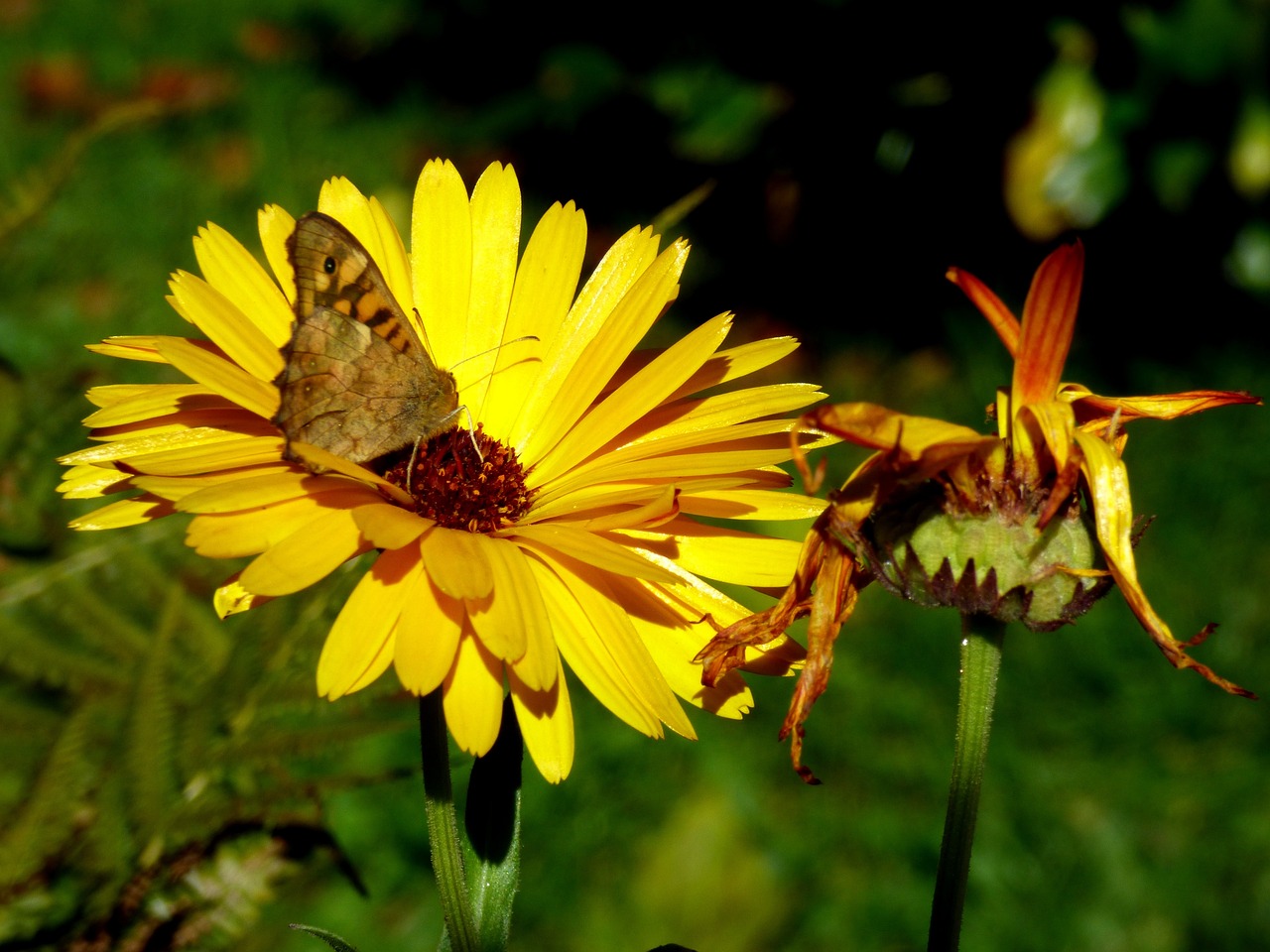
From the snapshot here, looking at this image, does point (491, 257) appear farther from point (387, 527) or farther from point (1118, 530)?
point (1118, 530)

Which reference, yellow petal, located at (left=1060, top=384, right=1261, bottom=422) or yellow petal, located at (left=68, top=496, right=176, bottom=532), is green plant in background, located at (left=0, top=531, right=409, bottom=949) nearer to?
yellow petal, located at (left=68, top=496, right=176, bottom=532)

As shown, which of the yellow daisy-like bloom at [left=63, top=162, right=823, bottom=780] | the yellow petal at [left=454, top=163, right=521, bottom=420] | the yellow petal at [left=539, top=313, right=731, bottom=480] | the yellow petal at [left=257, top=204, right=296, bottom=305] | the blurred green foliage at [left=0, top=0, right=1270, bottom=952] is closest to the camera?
the yellow daisy-like bloom at [left=63, top=162, right=823, bottom=780]

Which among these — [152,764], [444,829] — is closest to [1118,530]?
[444,829]

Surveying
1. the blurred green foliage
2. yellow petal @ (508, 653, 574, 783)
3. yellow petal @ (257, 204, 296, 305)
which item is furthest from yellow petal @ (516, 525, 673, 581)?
yellow petal @ (257, 204, 296, 305)

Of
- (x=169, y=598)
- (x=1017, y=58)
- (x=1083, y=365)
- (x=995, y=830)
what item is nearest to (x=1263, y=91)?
(x=1017, y=58)

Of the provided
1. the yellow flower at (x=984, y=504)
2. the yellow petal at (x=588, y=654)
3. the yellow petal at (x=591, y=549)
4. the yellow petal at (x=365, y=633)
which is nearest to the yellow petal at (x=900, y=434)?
the yellow flower at (x=984, y=504)

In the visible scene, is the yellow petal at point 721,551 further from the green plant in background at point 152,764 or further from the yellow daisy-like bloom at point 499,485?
the green plant in background at point 152,764

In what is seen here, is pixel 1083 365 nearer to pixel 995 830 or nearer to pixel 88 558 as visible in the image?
pixel 995 830
